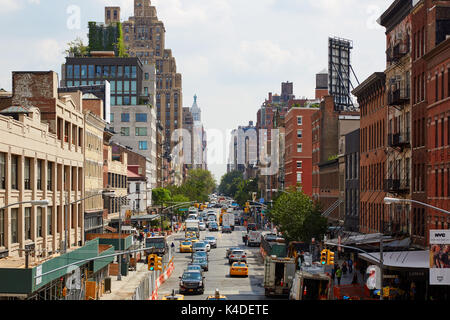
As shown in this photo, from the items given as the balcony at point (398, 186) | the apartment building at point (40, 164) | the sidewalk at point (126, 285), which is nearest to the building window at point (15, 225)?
the apartment building at point (40, 164)

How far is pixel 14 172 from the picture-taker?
1629 inches

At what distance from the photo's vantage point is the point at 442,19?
163 feet

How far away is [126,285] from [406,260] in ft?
72.1

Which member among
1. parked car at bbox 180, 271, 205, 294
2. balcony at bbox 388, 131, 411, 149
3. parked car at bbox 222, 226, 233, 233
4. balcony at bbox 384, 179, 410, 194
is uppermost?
balcony at bbox 388, 131, 411, 149

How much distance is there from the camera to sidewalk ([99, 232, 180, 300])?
4838 cm

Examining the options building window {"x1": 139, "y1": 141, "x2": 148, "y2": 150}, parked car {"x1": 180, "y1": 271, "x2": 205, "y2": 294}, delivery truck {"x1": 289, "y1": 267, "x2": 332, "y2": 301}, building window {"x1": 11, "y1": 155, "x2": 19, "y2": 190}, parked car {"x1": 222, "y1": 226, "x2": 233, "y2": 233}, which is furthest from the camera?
building window {"x1": 139, "y1": 141, "x2": 148, "y2": 150}

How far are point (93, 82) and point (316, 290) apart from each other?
369 ft

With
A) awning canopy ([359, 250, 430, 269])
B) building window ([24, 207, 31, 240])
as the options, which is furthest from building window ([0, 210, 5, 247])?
awning canopy ([359, 250, 430, 269])

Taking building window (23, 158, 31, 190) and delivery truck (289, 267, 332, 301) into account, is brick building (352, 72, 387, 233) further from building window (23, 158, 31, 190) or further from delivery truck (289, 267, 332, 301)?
building window (23, 158, 31, 190)

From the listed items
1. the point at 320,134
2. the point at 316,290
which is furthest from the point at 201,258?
the point at 320,134

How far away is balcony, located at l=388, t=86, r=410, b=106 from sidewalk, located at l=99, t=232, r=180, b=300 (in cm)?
2487

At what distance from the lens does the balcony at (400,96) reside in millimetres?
58312

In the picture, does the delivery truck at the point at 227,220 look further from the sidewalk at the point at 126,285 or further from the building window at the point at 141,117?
the sidewalk at the point at 126,285

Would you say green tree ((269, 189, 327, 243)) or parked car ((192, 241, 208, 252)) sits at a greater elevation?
green tree ((269, 189, 327, 243))
